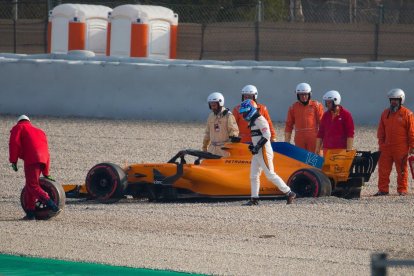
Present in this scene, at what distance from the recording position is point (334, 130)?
53.4ft

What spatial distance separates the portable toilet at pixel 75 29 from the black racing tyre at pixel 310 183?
18394 millimetres

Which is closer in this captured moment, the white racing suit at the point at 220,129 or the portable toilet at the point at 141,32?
the white racing suit at the point at 220,129

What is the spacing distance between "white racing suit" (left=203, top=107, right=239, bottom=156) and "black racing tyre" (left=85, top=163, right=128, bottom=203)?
1.72 metres

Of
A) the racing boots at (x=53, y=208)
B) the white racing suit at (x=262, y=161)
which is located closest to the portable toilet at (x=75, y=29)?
the white racing suit at (x=262, y=161)

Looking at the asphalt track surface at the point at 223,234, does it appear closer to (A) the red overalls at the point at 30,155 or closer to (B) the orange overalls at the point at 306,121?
(A) the red overalls at the point at 30,155

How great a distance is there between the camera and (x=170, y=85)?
2358 cm

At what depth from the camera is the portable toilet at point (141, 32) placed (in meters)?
31.6

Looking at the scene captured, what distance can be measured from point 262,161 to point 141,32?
1796 centimetres

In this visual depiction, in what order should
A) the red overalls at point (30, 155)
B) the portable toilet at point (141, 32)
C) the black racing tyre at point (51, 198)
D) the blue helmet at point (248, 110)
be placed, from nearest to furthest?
the red overalls at point (30, 155)
the black racing tyre at point (51, 198)
the blue helmet at point (248, 110)
the portable toilet at point (141, 32)

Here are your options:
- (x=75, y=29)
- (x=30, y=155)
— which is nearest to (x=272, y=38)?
(x=75, y=29)

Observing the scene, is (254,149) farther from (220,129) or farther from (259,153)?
(220,129)

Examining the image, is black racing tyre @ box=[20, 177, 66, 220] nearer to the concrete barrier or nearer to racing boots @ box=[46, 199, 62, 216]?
racing boots @ box=[46, 199, 62, 216]

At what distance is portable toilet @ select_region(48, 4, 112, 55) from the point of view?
106ft

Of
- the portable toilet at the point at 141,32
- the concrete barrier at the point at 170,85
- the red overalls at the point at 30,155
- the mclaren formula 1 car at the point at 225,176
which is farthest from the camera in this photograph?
the portable toilet at the point at 141,32
